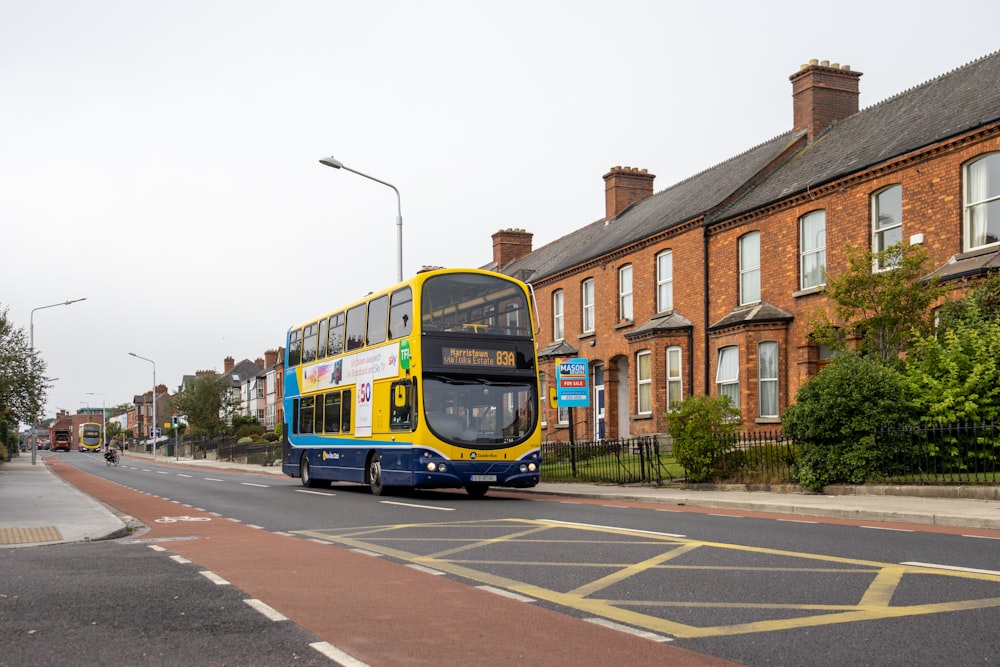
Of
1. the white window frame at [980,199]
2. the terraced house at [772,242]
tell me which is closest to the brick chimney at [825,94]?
the terraced house at [772,242]

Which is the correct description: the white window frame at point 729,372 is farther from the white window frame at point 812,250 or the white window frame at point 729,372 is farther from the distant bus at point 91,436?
the distant bus at point 91,436

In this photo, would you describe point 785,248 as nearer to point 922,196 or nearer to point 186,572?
point 922,196

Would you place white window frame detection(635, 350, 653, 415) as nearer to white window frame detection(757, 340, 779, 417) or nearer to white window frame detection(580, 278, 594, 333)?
white window frame detection(580, 278, 594, 333)

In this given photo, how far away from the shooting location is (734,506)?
55.5 feet

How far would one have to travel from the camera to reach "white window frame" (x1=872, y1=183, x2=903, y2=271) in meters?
24.2

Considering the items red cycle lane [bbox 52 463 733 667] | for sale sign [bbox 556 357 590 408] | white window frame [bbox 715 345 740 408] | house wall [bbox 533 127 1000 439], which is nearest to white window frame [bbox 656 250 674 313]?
house wall [bbox 533 127 1000 439]

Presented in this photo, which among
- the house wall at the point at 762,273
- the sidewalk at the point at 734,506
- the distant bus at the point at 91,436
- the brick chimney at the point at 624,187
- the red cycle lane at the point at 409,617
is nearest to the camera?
the red cycle lane at the point at 409,617

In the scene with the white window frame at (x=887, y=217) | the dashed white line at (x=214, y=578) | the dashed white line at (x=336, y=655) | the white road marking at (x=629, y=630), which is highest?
the white window frame at (x=887, y=217)

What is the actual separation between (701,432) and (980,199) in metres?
8.37

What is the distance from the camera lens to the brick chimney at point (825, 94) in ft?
104

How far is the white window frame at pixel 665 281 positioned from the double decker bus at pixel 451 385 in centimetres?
1417

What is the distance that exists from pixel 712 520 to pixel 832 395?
213 inches

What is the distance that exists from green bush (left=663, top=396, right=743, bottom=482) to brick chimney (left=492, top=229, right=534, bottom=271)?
31921 millimetres

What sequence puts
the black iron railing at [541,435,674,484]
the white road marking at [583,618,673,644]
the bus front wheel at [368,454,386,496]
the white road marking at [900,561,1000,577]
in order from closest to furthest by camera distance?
the white road marking at [583,618,673,644], the white road marking at [900,561,1000,577], the bus front wheel at [368,454,386,496], the black iron railing at [541,435,674,484]
